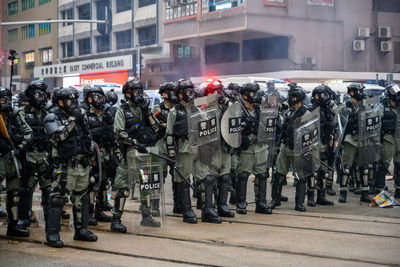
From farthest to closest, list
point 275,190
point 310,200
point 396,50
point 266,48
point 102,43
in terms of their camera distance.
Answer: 1. point 102,43
2. point 396,50
3. point 266,48
4. point 310,200
5. point 275,190

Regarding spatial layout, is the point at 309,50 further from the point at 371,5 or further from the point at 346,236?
the point at 346,236

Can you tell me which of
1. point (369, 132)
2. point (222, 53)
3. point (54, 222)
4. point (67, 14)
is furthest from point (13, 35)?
point (54, 222)

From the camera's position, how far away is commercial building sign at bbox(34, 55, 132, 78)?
3653 centimetres

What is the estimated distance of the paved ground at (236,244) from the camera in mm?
7000

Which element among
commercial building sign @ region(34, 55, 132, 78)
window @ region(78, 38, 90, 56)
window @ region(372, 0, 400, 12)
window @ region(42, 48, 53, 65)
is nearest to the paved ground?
commercial building sign @ region(34, 55, 132, 78)

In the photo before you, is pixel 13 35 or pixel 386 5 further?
pixel 13 35

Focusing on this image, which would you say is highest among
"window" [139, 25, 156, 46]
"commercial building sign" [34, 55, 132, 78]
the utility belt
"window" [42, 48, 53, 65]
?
"window" [139, 25, 156, 46]

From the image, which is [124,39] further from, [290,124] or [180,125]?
A: [180,125]

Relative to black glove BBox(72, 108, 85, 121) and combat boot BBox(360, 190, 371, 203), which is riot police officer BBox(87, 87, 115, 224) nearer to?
black glove BBox(72, 108, 85, 121)

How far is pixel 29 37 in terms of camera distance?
60406 mm

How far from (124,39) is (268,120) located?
3707 cm

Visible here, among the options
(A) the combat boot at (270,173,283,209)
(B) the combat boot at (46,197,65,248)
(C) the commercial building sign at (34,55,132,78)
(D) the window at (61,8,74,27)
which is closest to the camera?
(B) the combat boot at (46,197,65,248)

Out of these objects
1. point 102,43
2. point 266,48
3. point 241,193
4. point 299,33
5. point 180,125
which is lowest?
point 241,193

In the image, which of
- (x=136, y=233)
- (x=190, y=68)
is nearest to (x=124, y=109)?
(x=136, y=233)
